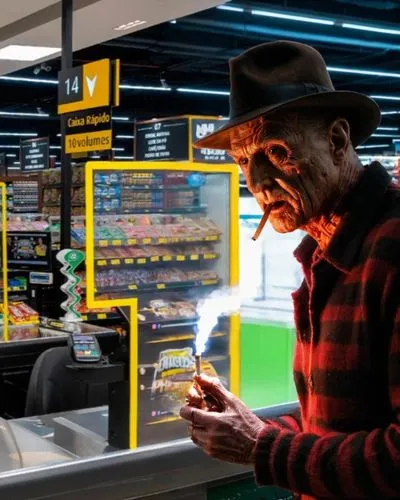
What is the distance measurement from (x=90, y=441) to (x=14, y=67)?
8934mm

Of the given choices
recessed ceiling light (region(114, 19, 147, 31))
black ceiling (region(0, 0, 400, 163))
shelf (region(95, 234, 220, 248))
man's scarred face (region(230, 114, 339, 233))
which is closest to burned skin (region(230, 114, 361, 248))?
man's scarred face (region(230, 114, 339, 233))

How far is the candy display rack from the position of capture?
490 centimetres

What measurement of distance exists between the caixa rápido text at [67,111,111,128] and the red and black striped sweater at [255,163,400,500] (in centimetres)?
528

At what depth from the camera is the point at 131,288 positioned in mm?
4992

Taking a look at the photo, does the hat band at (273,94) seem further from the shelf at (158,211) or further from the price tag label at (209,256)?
the price tag label at (209,256)

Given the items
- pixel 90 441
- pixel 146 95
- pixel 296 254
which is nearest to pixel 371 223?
pixel 296 254

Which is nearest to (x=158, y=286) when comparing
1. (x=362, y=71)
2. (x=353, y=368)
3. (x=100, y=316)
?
(x=100, y=316)

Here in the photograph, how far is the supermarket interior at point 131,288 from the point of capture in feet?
8.21

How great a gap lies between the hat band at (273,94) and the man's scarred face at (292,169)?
29mm

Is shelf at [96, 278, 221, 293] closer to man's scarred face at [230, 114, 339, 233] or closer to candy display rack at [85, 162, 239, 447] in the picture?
candy display rack at [85, 162, 239, 447]

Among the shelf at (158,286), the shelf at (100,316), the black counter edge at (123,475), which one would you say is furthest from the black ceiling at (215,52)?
the black counter edge at (123,475)

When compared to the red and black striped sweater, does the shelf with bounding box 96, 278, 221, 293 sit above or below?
below

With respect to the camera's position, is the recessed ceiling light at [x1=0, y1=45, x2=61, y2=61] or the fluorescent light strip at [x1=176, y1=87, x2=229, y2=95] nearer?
the recessed ceiling light at [x1=0, y1=45, x2=61, y2=61]

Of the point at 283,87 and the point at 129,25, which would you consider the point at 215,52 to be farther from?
the point at 283,87
